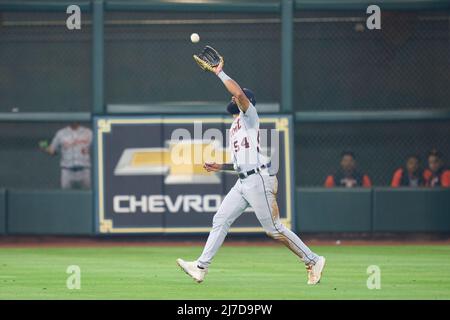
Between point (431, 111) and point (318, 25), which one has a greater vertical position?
point (318, 25)

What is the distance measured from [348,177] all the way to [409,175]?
3.01ft

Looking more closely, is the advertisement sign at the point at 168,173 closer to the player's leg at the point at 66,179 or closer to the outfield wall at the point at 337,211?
the outfield wall at the point at 337,211

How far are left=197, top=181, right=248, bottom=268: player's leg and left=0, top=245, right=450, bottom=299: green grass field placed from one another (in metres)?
0.27

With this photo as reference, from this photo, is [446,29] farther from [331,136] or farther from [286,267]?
[286,267]

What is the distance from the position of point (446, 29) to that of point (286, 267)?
22.1 feet

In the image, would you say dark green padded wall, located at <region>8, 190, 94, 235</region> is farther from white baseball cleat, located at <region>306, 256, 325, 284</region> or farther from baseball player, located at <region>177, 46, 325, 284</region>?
white baseball cleat, located at <region>306, 256, 325, 284</region>

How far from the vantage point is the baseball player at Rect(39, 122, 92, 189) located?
58.4ft

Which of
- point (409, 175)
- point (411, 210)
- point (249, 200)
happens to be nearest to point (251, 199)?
point (249, 200)

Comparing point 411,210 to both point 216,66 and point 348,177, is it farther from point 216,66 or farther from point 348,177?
point 216,66

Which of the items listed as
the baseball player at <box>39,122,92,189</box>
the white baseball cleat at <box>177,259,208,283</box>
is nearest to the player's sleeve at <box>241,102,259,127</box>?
the white baseball cleat at <box>177,259,208,283</box>

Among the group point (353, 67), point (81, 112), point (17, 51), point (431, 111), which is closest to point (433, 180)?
point (431, 111)

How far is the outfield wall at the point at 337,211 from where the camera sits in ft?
55.3

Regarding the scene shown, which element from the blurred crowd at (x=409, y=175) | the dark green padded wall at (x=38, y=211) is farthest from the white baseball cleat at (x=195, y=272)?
the blurred crowd at (x=409, y=175)

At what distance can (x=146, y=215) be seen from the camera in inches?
658
